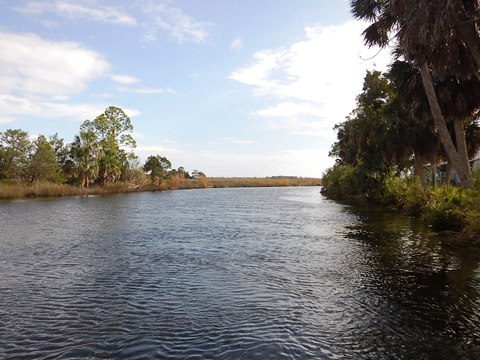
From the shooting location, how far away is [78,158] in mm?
56219

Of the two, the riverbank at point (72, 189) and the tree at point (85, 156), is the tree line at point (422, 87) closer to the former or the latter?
the riverbank at point (72, 189)

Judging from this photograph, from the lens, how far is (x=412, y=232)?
1703cm

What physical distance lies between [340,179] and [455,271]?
128 ft

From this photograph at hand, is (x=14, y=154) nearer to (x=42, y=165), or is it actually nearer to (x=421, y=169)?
(x=42, y=165)

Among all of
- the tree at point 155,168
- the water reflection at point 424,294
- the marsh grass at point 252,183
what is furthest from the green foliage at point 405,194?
the marsh grass at point 252,183

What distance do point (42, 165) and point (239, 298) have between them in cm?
5187

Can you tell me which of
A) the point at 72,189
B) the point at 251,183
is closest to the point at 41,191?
the point at 72,189

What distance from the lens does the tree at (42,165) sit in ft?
169

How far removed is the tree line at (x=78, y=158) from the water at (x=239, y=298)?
41.9m

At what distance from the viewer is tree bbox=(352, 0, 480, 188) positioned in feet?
38.7

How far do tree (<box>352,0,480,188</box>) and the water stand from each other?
21.0 feet

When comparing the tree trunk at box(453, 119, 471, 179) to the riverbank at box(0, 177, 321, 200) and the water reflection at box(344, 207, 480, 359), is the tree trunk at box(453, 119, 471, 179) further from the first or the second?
the riverbank at box(0, 177, 321, 200)

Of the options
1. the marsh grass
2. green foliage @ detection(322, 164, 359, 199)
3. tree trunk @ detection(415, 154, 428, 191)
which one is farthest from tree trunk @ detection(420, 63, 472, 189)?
the marsh grass

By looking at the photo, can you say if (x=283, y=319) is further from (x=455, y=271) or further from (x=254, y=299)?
(x=455, y=271)
